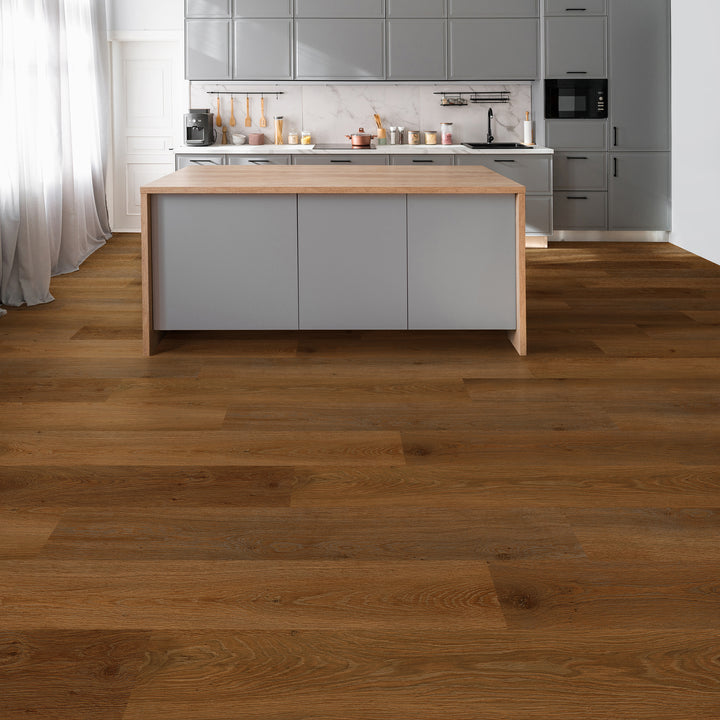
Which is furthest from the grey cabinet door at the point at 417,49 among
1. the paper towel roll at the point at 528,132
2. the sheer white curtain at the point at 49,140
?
the sheer white curtain at the point at 49,140

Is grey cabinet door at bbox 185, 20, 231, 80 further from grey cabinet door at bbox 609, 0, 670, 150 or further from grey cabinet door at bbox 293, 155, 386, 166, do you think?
grey cabinet door at bbox 609, 0, 670, 150

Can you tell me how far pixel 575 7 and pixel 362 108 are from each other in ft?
6.32

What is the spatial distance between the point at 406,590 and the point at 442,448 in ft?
3.13

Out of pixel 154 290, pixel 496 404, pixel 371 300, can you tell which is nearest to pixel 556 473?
pixel 496 404

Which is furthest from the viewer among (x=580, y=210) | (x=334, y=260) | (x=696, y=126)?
(x=580, y=210)

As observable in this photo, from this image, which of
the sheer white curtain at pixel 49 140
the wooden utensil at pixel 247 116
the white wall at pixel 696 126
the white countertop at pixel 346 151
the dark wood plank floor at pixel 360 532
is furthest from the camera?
the wooden utensil at pixel 247 116

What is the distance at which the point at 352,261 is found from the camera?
4.17 metres

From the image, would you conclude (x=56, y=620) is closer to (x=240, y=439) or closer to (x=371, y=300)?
(x=240, y=439)

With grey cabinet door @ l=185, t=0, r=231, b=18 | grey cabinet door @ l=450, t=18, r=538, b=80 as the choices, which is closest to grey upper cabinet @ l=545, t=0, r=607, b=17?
grey cabinet door @ l=450, t=18, r=538, b=80

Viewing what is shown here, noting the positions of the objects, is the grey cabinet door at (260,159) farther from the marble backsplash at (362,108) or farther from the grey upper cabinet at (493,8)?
the grey upper cabinet at (493,8)

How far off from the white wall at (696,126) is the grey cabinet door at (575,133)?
654mm

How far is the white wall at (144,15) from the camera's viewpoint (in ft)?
26.8

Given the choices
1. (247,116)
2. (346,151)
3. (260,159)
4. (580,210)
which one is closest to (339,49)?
(346,151)

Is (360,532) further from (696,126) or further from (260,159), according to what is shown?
(696,126)
